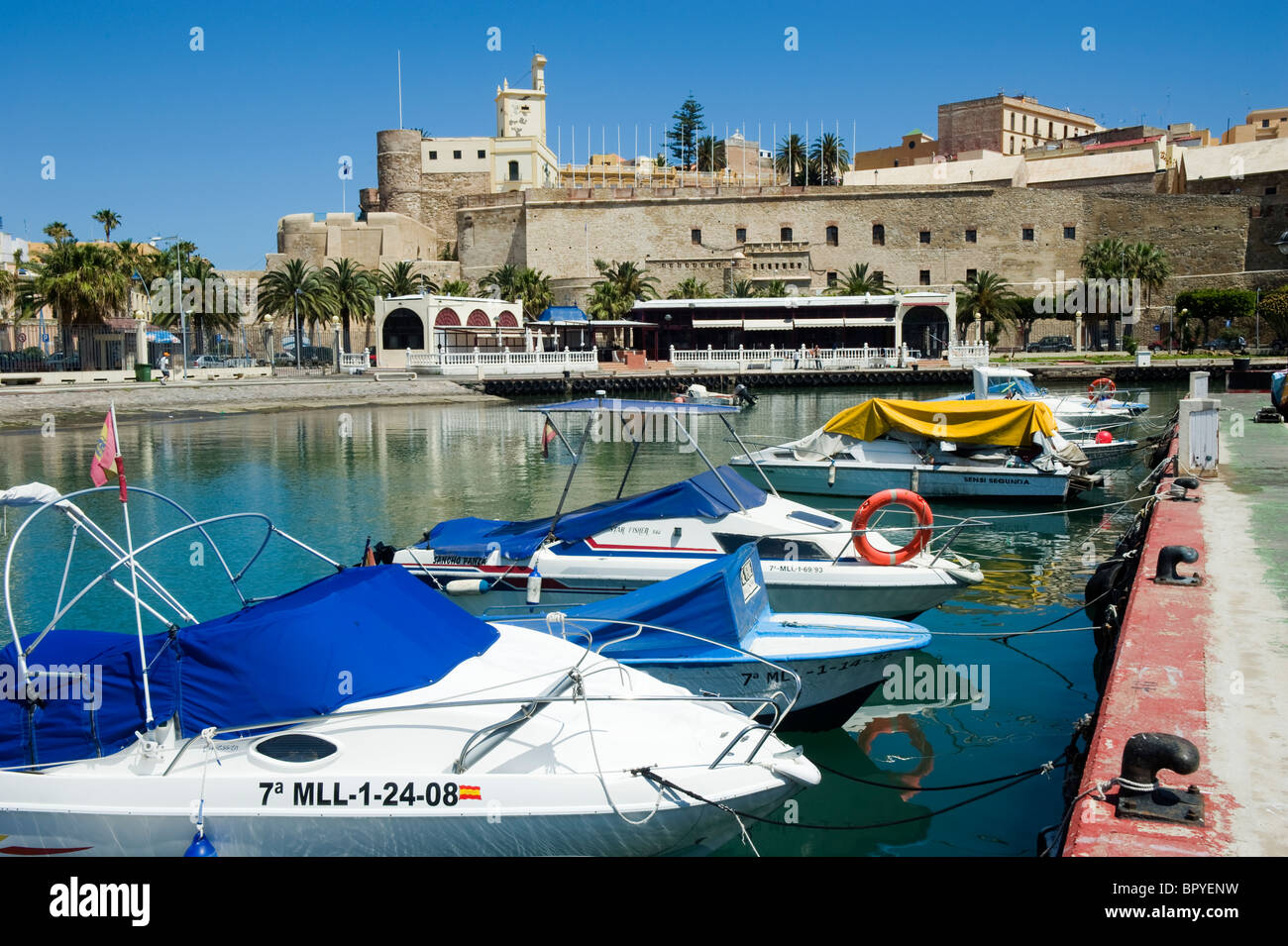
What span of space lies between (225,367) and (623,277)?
2793 centimetres

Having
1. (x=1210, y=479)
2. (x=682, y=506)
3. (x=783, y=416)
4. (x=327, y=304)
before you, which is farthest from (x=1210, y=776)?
(x=327, y=304)

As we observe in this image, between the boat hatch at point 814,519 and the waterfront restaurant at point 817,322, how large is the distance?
5438 centimetres

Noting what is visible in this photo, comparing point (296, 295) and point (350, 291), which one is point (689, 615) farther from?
point (350, 291)

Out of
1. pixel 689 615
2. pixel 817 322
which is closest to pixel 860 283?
pixel 817 322

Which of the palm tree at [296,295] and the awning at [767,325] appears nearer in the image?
the palm tree at [296,295]

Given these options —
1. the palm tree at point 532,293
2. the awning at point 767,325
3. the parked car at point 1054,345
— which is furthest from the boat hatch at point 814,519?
the palm tree at point 532,293

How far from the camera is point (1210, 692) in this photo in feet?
24.8

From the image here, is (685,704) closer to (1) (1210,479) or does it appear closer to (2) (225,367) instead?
(1) (1210,479)

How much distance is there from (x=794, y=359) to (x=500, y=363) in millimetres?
16952

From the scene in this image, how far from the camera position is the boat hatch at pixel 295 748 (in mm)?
6973

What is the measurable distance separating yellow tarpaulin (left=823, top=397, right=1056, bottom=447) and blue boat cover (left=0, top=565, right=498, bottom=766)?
635 inches

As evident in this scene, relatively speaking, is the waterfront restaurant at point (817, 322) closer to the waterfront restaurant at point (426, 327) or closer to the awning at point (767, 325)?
the awning at point (767, 325)

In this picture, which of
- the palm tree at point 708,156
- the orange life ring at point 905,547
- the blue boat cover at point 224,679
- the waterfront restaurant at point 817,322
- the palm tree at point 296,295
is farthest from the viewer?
the palm tree at point 708,156

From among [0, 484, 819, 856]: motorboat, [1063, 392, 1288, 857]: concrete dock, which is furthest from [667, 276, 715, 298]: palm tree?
[0, 484, 819, 856]: motorboat
